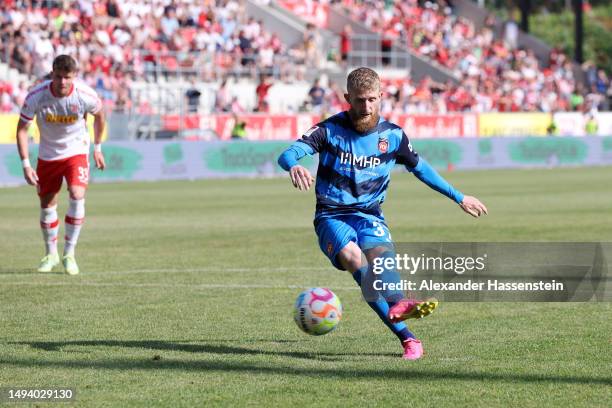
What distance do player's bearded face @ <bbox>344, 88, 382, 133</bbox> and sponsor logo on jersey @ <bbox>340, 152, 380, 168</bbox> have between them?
0.59ft

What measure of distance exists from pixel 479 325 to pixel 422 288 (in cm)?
188

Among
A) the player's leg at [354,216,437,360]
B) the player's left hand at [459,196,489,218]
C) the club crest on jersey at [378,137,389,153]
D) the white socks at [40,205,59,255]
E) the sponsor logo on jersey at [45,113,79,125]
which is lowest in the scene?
the white socks at [40,205,59,255]

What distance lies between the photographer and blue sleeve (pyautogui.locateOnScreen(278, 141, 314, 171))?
23.8 ft

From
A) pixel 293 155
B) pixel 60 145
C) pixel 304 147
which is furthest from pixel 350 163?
pixel 60 145

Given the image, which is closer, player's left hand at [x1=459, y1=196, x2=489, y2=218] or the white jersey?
player's left hand at [x1=459, y1=196, x2=489, y2=218]

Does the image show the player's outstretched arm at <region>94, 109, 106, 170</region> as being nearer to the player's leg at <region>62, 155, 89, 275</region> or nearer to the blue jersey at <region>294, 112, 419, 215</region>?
the player's leg at <region>62, 155, 89, 275</region>

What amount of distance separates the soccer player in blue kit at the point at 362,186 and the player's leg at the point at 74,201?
17.7 ft

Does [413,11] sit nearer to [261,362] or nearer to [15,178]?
[15,178]

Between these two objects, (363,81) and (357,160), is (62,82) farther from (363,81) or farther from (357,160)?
(363,81)

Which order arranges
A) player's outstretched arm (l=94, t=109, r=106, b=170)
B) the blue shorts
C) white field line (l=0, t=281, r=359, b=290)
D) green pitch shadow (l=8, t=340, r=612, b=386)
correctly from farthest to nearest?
player's outstretched arm (l=94, t=109, r=106, b=170), white field line (l=0, t=281, r=359, b=290), the blue shorts, green pitch shadow (l=8, t=340, r=612, b=386)

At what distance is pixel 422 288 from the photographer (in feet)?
23.9

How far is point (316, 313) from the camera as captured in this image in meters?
7.74

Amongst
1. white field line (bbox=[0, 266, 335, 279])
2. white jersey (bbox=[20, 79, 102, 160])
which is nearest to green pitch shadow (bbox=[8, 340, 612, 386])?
white field line (bbox=[0, 266, 335, 279])

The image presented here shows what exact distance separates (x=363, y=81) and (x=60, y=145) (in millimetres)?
6062
